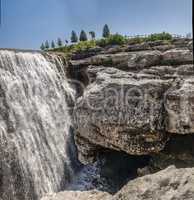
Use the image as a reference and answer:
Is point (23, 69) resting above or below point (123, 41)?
below

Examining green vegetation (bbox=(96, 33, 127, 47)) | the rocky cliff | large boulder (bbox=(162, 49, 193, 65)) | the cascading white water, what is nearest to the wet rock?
the rocky cliff

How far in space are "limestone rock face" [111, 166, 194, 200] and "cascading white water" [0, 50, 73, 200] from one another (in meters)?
15.6

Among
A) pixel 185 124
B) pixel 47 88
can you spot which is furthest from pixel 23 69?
pixel 185 124

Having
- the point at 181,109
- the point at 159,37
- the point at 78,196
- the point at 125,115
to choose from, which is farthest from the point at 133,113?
the point at 159,37

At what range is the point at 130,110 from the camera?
1741 cm

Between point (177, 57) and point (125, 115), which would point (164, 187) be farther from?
point (177, 57)

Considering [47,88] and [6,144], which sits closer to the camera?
[6,144]

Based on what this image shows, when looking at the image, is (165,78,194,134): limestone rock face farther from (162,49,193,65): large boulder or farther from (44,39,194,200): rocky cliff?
(162,49,193,65): large boulder

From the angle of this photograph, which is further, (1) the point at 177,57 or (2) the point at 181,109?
(1) the point at 177,57

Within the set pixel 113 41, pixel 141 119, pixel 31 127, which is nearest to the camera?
pixel 141 119

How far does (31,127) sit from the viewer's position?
22000mm

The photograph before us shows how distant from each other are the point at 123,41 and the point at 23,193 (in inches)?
1067

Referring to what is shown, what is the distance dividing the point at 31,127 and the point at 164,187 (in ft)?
62.2

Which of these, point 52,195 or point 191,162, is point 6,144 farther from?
point 52,195
